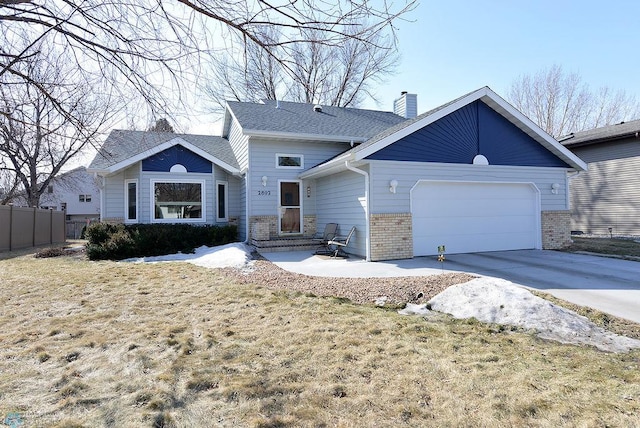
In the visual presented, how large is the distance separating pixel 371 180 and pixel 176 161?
785 cm

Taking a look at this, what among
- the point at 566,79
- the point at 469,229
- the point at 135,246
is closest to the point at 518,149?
the point at 469,229

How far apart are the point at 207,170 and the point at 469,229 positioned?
9.58m

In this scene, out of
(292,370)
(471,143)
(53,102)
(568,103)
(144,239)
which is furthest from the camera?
(568,103)

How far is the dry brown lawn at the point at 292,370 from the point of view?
8.49 feet

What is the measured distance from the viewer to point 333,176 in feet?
40.6

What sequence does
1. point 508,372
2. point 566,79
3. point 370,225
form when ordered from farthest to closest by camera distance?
point 566,79
point 370,225
point 508,372

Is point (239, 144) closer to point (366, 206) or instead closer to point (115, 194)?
point (115, 194)

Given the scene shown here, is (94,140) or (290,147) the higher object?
(290,147)

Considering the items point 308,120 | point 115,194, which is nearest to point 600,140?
point 308,120

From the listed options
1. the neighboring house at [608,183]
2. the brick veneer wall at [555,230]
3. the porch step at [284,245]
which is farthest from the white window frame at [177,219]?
the neighboring house at [608,183]

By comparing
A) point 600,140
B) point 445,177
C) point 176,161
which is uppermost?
point 600,140

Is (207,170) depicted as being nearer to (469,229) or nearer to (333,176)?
(333,176)

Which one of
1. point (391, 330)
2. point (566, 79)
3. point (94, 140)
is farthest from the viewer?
point (566, 79)

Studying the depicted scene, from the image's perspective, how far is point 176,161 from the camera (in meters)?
13.6
